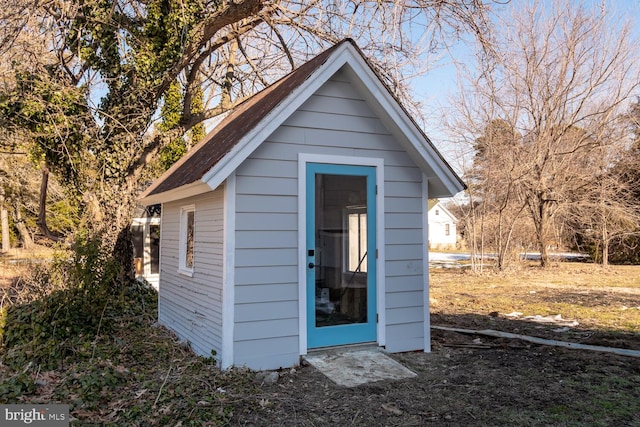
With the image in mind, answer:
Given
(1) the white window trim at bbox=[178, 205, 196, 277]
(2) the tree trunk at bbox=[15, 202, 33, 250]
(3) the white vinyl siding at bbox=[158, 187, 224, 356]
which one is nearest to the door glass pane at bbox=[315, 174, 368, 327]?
Result: (3) the white vinyl siding at bbox=[158, 187, 224, 356]

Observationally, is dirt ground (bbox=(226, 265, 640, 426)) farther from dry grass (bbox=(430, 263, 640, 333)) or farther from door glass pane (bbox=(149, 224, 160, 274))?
door glass pane (bbox=(149, 224, 160, 274))

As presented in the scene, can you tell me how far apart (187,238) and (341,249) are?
2763mm

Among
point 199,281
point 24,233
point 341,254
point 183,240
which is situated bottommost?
point 199,281

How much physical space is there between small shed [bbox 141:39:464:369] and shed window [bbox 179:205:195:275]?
44cm

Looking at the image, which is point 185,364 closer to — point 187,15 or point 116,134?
point 116,134

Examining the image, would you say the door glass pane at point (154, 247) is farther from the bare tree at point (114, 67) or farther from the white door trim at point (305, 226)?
the white door trim at point (305, 226)

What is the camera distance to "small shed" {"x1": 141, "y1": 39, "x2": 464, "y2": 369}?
18.6ft

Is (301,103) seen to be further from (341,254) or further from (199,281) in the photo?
(199,281)

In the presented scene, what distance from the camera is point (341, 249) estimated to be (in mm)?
6355

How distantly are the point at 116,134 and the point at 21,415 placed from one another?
7.22 m

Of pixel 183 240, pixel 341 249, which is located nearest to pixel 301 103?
pixel 341 249

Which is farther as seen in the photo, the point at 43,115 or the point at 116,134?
the point at 116,134

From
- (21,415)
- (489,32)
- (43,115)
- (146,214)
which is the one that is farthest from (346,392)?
(146,214)

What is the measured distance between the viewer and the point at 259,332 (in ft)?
18.7
